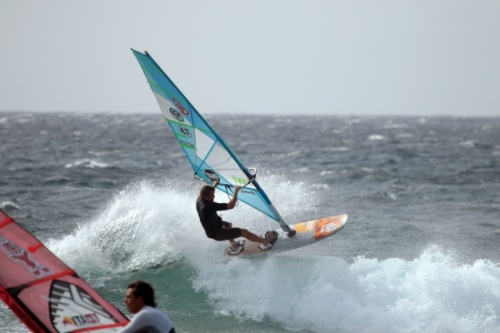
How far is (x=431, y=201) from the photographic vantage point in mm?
19484

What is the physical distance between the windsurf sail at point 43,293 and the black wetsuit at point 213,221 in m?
4.23

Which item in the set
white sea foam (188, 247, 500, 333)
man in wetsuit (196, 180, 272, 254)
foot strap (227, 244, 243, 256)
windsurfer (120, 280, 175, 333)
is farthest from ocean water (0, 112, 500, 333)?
windsurfer (120, 280, 175, 333)

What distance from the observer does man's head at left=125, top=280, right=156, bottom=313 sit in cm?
467

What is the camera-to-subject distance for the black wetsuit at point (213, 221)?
9203 mm

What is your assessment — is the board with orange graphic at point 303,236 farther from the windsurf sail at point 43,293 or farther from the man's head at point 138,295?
the man's head at point 138,295

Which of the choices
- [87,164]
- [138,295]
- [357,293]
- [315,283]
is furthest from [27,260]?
[87,164]

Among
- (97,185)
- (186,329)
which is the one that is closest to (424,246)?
(186,329)

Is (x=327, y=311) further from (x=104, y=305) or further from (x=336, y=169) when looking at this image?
(x=336, y=169)

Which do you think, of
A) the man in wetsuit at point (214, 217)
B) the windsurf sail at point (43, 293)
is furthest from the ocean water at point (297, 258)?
the windsurf sail at point (43, 293)

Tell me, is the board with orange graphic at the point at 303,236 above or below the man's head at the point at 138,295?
below

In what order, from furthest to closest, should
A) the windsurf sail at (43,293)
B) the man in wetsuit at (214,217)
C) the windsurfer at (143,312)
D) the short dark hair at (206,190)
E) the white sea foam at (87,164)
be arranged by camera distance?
the white sea foam at (87,164) < the man in wetsuit at (214,217) < the short dark hair at (206,190) < the windsurf sail at (43,293) < the windsurfer at (143,312)

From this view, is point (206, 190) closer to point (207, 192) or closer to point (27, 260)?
point (207, 192)

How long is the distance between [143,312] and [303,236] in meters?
5.49

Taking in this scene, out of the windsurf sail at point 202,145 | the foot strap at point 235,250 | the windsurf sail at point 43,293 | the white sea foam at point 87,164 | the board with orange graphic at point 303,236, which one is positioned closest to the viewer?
the windsurf sail at point 43,293
